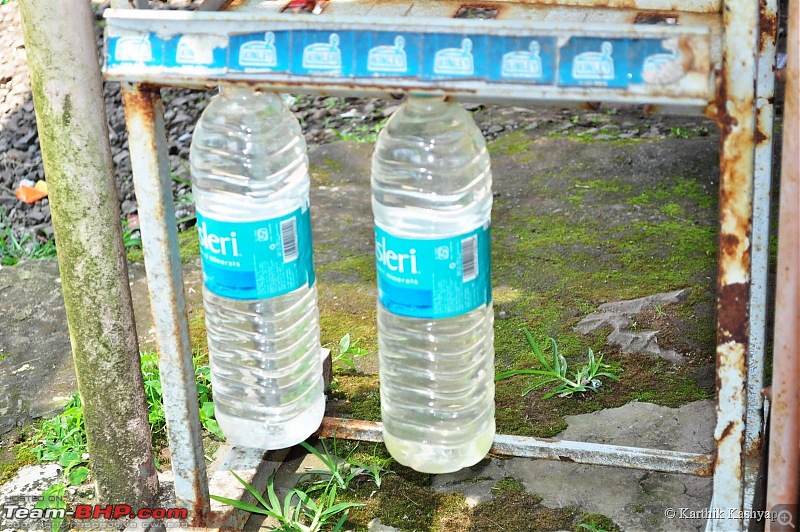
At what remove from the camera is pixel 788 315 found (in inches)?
72.2

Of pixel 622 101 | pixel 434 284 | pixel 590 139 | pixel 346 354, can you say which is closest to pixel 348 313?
pixel 346 354

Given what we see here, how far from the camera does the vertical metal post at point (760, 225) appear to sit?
6.80 ft

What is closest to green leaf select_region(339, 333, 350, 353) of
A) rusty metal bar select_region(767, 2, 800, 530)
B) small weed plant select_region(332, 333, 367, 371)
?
small weed plant select_region(332, 333, 367, 371)

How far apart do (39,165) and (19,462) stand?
2.50 metres

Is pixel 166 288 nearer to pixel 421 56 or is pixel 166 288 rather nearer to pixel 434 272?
pixel 434 272

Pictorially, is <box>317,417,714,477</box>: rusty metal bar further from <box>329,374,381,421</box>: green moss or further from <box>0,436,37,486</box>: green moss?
<box>0,436,37,486</box>: green moss

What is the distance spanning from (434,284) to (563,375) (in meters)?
1.23

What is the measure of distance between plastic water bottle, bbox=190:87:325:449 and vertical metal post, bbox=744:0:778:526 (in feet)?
3.20

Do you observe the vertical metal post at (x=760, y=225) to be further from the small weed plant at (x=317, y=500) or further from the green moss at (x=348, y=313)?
the green moss at (x=348, y=313)

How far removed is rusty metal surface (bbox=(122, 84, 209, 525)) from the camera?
204cm

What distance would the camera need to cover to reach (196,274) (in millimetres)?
3926

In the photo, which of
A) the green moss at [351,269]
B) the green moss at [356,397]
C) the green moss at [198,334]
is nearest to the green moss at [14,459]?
the green moss at [198,334]

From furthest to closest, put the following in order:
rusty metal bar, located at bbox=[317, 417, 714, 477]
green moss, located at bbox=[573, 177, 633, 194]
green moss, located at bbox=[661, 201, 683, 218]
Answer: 1. green moss, located at bbox=[573, 177, 633, 194]
2. green moss, located at bbox=[661, 201, 683, 218]
3. rusty metal bar, located at bbox=[317, 417, 714, 477]

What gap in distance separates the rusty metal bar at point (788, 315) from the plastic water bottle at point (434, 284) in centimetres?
57
